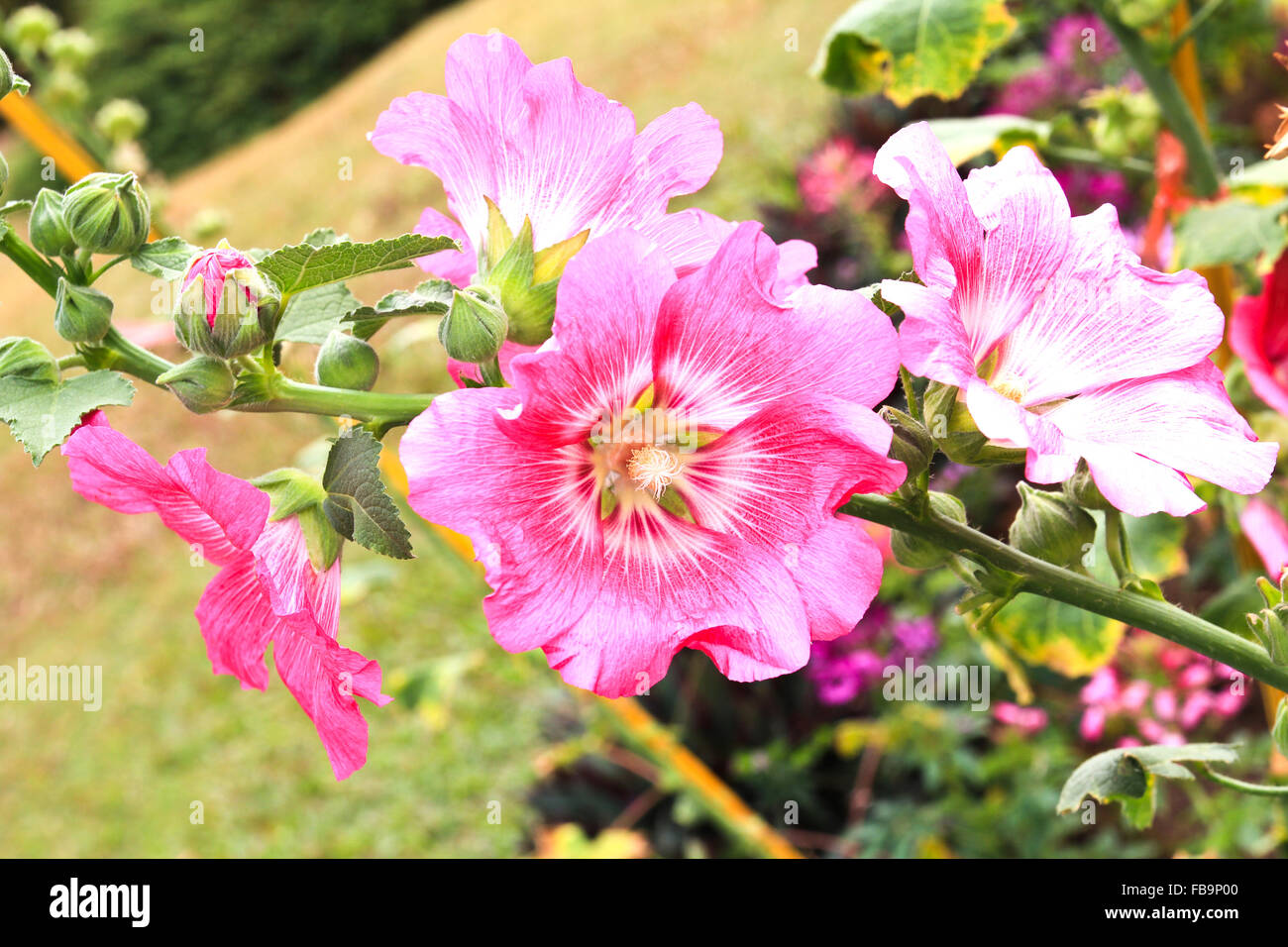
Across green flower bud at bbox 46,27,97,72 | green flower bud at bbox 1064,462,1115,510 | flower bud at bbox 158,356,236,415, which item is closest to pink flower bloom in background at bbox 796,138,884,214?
green flower bud at bbox 46,27,97,72

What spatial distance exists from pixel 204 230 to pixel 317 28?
12.2m

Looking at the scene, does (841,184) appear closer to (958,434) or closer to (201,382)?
(958,434)

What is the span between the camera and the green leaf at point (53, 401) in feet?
2.40

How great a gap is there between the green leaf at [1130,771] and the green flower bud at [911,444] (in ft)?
1.37

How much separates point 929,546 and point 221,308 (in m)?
0.49

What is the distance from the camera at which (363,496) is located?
74cm

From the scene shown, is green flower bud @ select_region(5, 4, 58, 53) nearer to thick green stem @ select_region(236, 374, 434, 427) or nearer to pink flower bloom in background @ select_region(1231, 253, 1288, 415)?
thick green stem @ select_region(236, 374, 434, 427)

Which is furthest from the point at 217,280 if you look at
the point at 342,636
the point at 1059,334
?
the point at 342,636

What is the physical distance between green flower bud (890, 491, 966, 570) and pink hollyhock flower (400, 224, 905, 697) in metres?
0.11

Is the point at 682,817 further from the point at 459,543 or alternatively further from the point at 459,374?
the point at 459,374

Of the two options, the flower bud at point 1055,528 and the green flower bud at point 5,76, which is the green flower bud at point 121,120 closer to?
the green flower bud at point 5,76

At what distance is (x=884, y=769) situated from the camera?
3176 mm

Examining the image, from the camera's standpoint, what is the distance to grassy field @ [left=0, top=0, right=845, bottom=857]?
4.23 m

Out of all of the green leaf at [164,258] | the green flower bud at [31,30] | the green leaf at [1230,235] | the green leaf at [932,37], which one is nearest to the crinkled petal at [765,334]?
the green leaf at [164,258]
